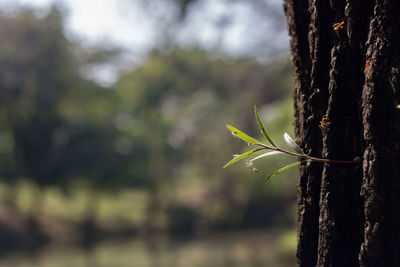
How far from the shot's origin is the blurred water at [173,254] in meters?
11.0

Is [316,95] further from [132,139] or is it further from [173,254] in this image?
[132,139]

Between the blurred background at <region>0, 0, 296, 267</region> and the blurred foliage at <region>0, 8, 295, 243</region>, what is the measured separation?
4 centimetres

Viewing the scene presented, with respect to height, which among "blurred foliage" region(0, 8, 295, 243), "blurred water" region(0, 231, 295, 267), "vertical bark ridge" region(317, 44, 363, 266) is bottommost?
"blurred water" region(0, 231, 295, 267)

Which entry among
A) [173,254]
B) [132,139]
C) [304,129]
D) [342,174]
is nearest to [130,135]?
[132,139]

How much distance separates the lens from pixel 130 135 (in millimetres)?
19250

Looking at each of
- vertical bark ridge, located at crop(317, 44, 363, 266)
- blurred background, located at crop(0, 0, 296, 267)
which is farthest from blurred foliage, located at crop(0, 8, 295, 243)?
vertical bark ridge, located at crop(317, 44, 363, 266)

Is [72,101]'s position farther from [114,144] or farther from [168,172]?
[168,172]

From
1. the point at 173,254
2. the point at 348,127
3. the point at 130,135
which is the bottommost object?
the point at 173,254

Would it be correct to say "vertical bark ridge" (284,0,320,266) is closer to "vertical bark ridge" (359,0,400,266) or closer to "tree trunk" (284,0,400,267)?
"tree trunk" (284,0,400,267)

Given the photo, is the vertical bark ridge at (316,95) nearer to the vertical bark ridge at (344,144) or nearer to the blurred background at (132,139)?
the vertical bark ridge at (344,144)

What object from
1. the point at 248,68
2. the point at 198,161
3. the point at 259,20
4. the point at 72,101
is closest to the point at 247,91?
the point at 248,68

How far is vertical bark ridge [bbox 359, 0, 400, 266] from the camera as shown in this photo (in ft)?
3.73

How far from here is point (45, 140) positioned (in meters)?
16.8

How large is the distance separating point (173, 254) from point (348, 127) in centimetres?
1151
